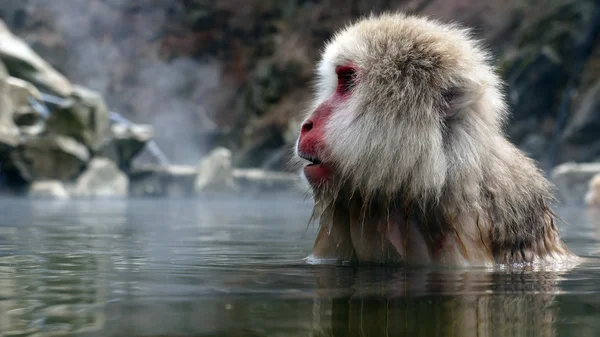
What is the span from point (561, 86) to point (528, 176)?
11.4 metres

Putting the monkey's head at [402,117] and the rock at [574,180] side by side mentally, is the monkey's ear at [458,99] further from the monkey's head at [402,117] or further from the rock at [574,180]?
the rock at [574,180]

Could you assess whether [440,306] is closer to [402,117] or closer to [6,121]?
[402,117]

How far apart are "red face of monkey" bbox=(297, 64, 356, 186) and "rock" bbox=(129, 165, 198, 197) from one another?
12054 millimetres

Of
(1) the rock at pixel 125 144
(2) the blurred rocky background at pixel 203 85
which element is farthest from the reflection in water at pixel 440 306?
(1) the rock at pixel 125 144

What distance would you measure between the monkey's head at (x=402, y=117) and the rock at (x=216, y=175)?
449 inches

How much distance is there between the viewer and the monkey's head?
2.16 metres

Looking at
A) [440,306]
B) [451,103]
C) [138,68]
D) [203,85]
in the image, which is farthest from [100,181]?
[440,306]

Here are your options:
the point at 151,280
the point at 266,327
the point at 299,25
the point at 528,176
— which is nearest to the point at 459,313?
the point at 266,327

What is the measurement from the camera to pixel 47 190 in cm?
1212

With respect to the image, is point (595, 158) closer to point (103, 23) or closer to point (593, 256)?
point (593, 256)

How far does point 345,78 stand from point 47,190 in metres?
10.6

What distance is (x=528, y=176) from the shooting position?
2508mm

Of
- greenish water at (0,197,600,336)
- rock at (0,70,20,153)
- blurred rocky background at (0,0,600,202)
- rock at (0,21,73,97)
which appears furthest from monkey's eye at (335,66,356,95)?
rock at (0,21,73,97)

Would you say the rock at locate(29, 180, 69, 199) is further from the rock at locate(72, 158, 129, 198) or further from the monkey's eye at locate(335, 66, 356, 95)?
the monkey's eye at locate(335, 66, 356, 95)
